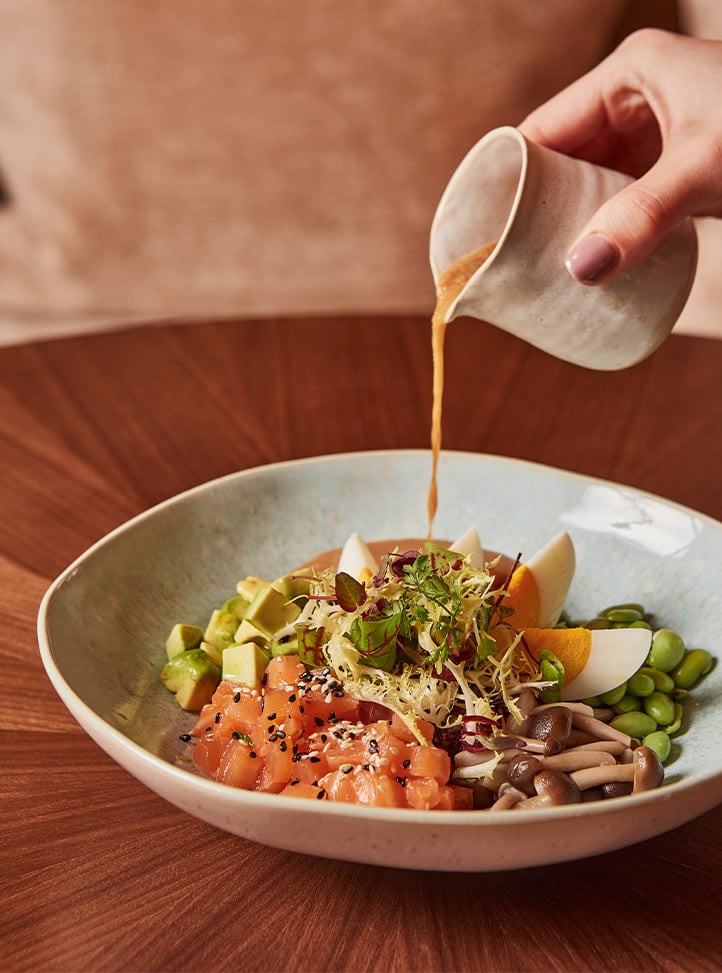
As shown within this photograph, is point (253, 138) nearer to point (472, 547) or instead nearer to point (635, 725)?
point (472, 547)

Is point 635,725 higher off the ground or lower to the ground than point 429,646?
lower

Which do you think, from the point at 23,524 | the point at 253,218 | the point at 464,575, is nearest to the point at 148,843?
the point at 464,575

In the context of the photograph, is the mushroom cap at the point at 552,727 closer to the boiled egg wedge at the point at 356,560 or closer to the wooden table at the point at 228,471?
the wooden table at the point at 228,471

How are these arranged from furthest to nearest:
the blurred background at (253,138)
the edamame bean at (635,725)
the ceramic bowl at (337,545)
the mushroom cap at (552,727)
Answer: the blurred background at (253,138) → the edamame bean at (635,725) → the mushroom cap at (552,727) → the ceramic bowl at (337,545)

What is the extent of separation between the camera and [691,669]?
1668mm

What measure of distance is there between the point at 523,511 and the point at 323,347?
99 centimetres

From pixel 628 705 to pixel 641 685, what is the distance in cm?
4

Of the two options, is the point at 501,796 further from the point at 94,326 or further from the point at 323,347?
the point at 94,326

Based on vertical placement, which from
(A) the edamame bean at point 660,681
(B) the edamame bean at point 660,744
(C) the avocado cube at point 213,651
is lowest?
(B) the edamame bean at point 660,744

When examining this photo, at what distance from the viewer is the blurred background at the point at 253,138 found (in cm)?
388

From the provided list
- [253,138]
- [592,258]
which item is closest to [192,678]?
[592,258]

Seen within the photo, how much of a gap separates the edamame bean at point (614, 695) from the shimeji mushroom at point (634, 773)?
196 mm

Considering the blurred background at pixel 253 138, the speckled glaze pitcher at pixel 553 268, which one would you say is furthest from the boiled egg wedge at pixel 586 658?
the blurred background at pixel 253 138

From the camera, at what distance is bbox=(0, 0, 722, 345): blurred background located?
3885 mm
